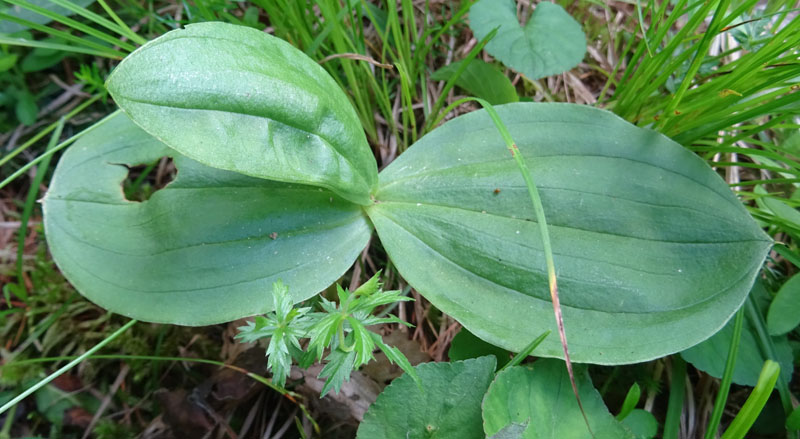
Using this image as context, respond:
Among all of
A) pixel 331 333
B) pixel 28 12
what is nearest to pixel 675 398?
pixel 331 333

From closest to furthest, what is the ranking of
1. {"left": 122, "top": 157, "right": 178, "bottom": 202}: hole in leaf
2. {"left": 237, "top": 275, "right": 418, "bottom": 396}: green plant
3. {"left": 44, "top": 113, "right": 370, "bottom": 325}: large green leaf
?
{"left": 237, "top": 275, "right": 418, "bottom": 396}: green plant, {"left": 44, "top": 113, "right": 370, "bottom": 325}: large green leaf, {"left": 122, "top": 157, "right": 178, "bottom": 202}: hole in leaf

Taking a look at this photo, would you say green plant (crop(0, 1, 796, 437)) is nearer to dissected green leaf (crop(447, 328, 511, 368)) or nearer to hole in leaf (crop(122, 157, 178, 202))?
dissected green leaf (crop(447, 328, 511, 368))

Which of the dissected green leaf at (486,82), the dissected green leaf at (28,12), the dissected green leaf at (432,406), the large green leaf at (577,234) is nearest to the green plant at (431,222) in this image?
the large green leaf at (577,234)

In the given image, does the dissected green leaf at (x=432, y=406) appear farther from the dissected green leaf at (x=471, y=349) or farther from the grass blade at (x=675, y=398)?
the grass blade at (x=675, y=398)

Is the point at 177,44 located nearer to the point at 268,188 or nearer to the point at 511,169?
the point at 268,188

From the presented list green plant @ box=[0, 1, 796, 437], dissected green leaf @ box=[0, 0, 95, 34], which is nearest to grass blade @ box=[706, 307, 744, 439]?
green plant @ box=[0, 1, 796, 437]

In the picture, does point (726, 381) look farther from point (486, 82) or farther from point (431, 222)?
point (486, 82)

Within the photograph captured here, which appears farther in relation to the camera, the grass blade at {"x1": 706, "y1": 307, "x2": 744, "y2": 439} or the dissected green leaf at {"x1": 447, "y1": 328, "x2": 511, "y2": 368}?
the dissected green leaf at {"x1": 447, "y1": 328, "x2": 511, "y2": 368}

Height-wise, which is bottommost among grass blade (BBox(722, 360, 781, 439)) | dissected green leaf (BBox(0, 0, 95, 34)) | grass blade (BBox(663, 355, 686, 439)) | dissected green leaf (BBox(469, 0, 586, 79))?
grass blade (BBox(663, 355, 686, 439))
